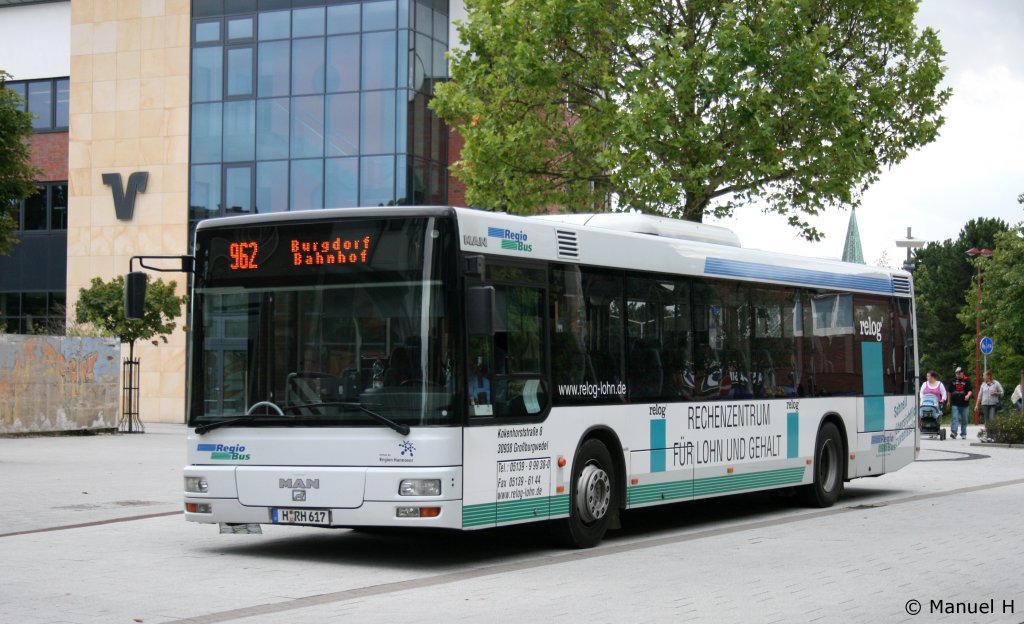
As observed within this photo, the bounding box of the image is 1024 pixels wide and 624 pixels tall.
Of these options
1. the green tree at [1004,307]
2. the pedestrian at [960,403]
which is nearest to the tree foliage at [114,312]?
the pedestrian at [960,403]

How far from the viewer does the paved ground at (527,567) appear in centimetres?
870

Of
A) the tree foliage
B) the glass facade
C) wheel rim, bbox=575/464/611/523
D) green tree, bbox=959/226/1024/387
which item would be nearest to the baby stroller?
the glass facade

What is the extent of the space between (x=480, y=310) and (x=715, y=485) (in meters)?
4.60

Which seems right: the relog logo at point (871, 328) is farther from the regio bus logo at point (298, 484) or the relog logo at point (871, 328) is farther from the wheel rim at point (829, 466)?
the regio bus logo at point (298, 484)

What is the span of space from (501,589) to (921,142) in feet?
64.5

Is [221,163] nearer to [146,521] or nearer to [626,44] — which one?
[626,44]

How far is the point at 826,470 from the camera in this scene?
1683cm

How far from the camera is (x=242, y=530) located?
11.5 metres

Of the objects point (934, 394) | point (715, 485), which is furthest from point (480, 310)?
point (934, 394)

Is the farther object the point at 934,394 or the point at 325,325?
the point at 934,394

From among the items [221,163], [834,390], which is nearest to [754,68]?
[834,390]

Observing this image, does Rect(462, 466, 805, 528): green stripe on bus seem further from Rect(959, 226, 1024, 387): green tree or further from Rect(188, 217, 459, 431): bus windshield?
Rect(959, 226, 1024, 387): green tree

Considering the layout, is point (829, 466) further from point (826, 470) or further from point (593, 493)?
point (593, 493)

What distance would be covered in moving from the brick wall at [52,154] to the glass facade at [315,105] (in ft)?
18.6
